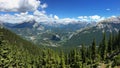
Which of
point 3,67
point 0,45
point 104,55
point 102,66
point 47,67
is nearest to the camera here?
point 0,45

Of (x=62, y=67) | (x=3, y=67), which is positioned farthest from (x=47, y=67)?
(x=3, y=67)

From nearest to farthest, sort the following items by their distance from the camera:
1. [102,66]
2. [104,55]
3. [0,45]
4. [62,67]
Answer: [0,45], [62,67], [102,66], [104,55]

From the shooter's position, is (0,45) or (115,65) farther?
(115,65)

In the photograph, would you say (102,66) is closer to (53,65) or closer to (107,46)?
(53,65)

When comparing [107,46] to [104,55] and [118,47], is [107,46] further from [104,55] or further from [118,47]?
[104,55]

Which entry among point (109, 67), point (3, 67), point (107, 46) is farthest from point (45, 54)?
point (107, 46)

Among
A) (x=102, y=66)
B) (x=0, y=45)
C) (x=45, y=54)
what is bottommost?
(x=102, y=66)

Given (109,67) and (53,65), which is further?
(109,67)

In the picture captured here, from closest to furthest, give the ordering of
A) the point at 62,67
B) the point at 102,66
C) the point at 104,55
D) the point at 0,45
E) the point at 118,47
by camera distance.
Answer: the point at 0,45
the point at 62,67
the point at 102,66
the point at 104,55
the point at 118,47

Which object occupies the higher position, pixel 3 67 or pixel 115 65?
pixel 3 67
